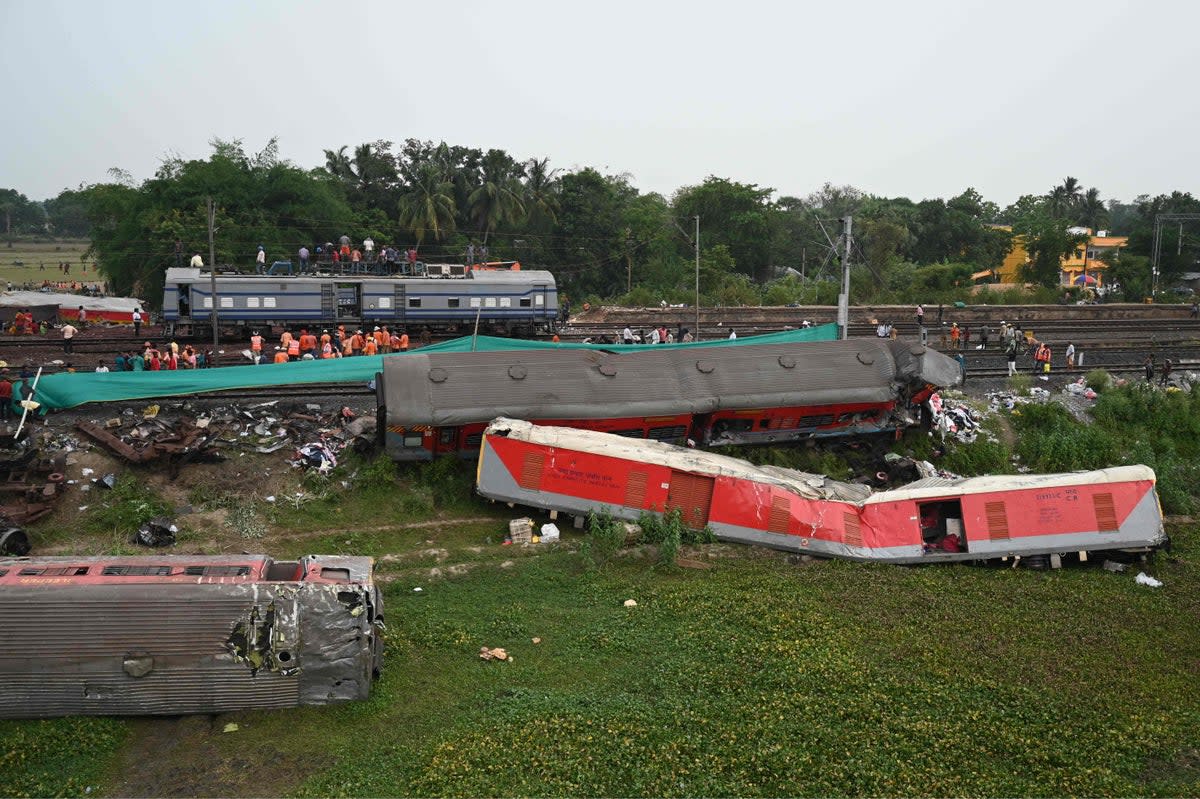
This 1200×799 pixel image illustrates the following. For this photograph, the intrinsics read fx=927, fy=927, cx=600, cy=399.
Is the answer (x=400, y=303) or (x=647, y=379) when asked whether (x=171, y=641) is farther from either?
(x=400, y=303)

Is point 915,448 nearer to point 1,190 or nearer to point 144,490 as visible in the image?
point 144,490

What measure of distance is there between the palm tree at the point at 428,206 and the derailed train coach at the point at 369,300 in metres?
17.6

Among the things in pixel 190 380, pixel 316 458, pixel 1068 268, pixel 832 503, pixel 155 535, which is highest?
pixel 1068 268

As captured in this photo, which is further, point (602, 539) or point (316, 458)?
point (316, 458)

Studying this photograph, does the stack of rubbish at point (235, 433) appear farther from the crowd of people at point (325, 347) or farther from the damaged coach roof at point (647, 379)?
the crowd of people at point (325, 347)

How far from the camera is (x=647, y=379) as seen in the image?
23219 mm

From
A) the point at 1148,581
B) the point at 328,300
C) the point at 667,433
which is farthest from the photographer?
the point at 328,300

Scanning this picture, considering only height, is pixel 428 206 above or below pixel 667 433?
above

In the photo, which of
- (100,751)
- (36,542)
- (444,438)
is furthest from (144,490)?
(100,751)

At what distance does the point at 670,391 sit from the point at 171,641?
44.0 ft

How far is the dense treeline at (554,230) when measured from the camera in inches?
1917

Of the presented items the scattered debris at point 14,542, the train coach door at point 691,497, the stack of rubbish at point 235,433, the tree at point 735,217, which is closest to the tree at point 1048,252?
the tree at point 735,217

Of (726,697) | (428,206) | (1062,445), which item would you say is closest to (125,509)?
(726,697)

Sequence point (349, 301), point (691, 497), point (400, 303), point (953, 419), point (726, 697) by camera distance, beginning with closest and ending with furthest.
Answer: point (726, 697)
point (691, 497)
point (953, 419)
point (349, 301)
point (400, 303)
